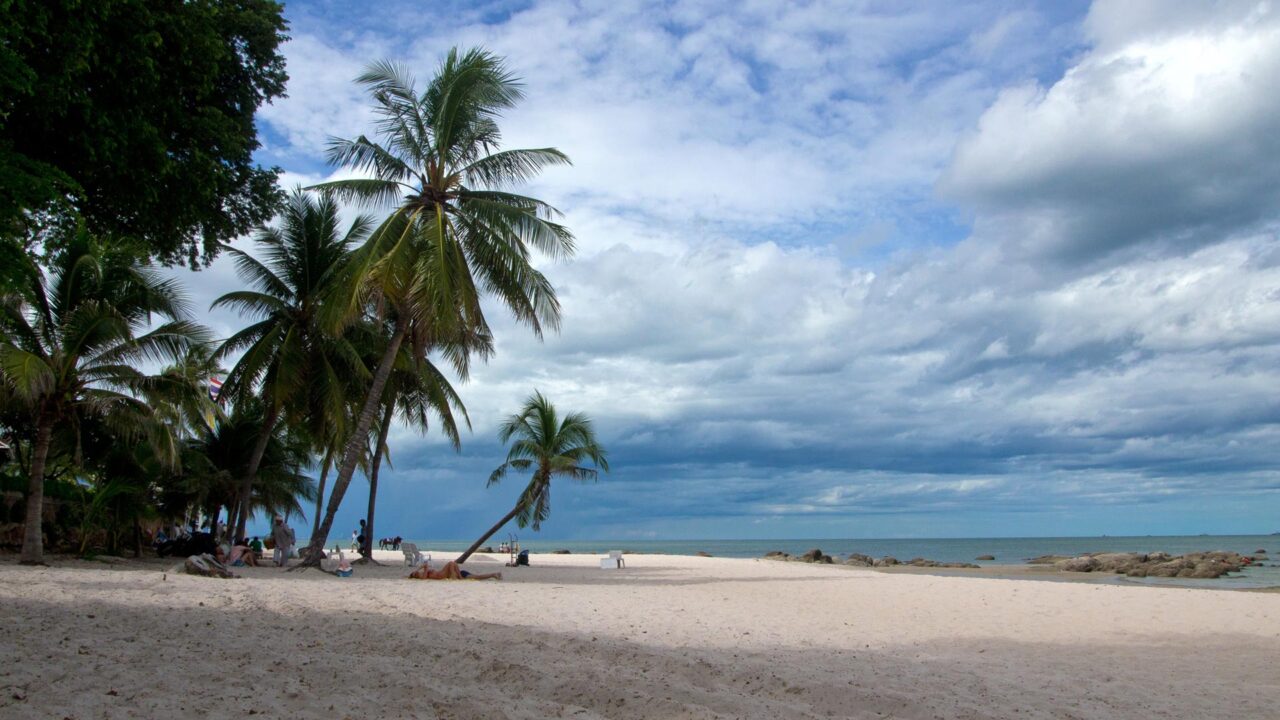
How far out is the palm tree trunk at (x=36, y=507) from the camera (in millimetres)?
13742

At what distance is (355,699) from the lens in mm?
5141

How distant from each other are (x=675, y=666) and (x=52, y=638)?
461cm

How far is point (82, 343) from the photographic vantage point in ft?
47.1

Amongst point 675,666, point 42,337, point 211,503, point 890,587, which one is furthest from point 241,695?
point 211,503

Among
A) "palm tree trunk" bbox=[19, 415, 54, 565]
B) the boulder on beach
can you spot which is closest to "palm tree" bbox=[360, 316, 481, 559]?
"palm tree trunk" bbox=[19, 415, 54, 565]

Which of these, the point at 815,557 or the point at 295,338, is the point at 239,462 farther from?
the point at 815,557

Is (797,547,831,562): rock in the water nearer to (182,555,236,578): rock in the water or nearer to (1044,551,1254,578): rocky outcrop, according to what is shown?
(1044,551,1254,578): rocky outcrop

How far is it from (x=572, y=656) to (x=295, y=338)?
52.3 ft

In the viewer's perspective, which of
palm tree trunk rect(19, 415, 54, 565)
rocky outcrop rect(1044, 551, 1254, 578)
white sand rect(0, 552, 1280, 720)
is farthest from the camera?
rocky outcrop rect(1044, 551, 1254, 578)

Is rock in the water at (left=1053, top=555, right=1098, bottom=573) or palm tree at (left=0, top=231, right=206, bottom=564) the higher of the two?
palm tree at (left=0, top=231, right=206, bottom=564)

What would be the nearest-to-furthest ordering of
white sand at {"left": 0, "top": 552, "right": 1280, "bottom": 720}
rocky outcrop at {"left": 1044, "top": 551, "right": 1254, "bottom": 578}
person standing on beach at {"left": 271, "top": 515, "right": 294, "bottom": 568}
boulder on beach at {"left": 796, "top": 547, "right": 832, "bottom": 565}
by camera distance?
1. white sand at {"left": 0, "top": 552, "right": 1280, "bottom": 720}
2. person standing on beach at {"left": 271, "top": 515, "right": 294, "bottom": 568}
3. rocky outcrop at {"left": 1044, "top": 551, "right": 1254, "bottom": 578}
4. boulder on beach at {"left": 796, "top": 547, "right": 832, "bottom": 565}

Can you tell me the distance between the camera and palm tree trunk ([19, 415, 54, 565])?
45.1ft

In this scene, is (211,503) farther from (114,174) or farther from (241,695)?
(241,695)

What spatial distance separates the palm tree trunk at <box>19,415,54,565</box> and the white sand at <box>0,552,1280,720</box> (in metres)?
2.86
